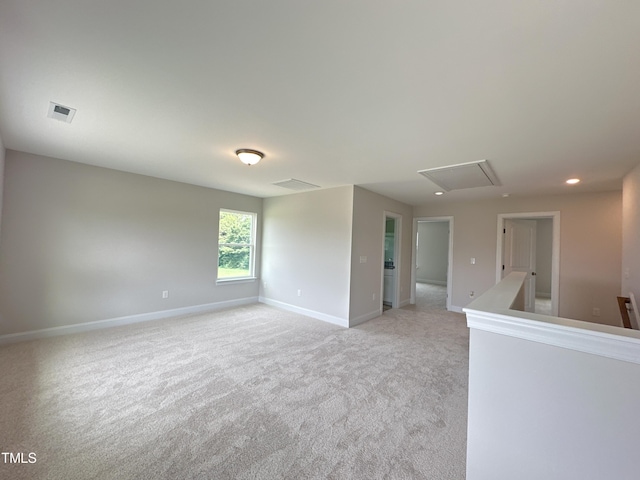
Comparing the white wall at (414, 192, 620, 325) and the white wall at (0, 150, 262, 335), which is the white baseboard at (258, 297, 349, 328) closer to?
the white wall at (0, 150, 262, 335)

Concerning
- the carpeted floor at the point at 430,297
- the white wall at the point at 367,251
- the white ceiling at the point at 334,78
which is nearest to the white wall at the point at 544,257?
the carpeted floor at the point at 430,297

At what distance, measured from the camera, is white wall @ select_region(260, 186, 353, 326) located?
171 inches

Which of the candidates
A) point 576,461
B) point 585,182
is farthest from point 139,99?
point 585,182

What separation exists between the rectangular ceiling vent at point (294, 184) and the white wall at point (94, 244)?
1595 millimetres

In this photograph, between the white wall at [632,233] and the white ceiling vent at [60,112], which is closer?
the white ceiling vent at [60,112]

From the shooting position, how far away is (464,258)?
5367 millimetres

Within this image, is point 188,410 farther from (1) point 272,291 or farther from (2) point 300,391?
(1) point 272,291

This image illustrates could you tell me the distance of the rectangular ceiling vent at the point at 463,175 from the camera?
303cm

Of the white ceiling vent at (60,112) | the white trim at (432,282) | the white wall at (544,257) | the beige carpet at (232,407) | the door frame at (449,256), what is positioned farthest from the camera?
the white trim at (432,282)

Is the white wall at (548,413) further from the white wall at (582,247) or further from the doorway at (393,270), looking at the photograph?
the white wall at (582,247)

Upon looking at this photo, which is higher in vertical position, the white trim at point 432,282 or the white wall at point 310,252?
the white wall at point 310,252

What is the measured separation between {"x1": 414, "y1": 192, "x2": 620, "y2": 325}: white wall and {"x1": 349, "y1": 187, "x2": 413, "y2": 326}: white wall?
2.01m

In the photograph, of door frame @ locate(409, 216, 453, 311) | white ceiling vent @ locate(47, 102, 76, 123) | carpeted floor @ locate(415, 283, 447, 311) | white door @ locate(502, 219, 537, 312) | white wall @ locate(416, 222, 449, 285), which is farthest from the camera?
white wall @ locate(416, 222, 449, 285)

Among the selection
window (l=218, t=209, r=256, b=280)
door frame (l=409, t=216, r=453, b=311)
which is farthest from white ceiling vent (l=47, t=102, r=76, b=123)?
door frame (l=409, t=216, r=453, b=311)
